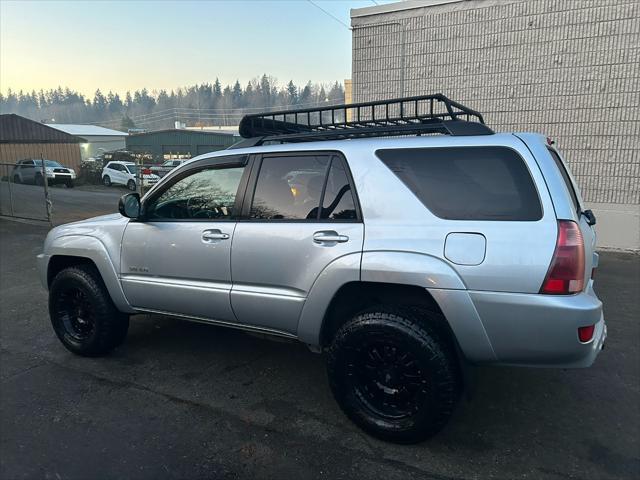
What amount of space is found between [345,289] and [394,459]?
1034mm

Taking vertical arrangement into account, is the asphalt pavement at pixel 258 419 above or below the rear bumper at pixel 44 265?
below

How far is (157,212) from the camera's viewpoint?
3691mm

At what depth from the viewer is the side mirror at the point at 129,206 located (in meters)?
3.60

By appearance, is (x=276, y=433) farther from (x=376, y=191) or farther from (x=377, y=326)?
(x=376, y=191)

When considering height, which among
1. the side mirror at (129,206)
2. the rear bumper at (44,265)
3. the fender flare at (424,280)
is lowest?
the rear bumper at (44,265)

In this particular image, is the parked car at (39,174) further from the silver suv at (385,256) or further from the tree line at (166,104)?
the tree line at (166,104)

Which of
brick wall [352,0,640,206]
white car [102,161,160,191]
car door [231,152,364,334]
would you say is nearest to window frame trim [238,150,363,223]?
car door [231,152,364,334]

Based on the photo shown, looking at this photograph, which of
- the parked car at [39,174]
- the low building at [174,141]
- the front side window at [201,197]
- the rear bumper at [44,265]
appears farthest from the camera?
the low building at [174,141]

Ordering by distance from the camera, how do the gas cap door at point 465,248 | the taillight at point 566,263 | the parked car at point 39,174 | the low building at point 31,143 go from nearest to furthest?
the taillight at point 566,263, the gas cap door at point 465,248, the parked car at point 39,174, the low building at point 31,143

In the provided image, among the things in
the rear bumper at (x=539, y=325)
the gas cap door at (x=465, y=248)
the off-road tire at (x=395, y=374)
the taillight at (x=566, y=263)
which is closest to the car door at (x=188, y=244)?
the off-road tire at (x=395, y=374)

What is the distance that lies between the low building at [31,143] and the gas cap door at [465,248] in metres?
34.8

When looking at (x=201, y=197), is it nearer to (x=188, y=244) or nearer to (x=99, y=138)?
(x=188, y=244)

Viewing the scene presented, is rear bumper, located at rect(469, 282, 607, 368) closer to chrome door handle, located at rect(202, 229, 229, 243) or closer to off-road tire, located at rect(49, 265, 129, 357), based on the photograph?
chrome door handle, located at rect(202, 229, 229, 243)

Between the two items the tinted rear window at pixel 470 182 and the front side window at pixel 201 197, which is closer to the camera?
the tinted rear window at pixel 470 182
